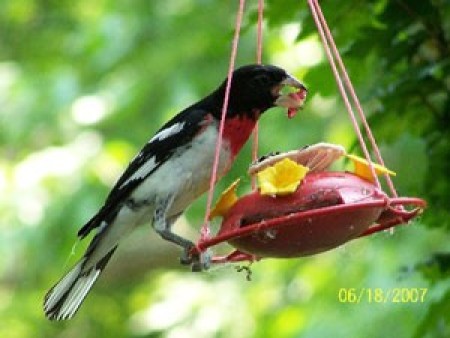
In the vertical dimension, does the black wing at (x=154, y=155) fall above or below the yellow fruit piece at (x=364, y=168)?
above

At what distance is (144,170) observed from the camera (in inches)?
125

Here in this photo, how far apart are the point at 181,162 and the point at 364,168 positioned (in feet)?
2.27

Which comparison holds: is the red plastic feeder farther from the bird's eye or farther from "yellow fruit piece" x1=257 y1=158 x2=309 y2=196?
the bird's eye

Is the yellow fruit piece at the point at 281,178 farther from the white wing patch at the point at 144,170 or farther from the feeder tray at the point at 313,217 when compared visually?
the white wing patch at the point at 144,170

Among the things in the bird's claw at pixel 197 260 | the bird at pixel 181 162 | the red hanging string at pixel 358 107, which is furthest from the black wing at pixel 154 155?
the red hanging string at pixel 358 107

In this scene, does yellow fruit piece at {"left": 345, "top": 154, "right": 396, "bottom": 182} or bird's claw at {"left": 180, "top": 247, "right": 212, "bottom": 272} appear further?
bird's claw at {"left": 180, "top": 247, "right": 212, "bottom": 272}

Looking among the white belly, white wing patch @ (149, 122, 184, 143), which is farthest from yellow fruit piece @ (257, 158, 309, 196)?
white wing patch @ (149, 122, 184, 143)

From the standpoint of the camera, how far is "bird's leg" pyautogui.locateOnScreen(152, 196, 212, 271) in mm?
2746

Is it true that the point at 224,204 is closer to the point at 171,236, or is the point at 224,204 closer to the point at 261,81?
the point at 171,236

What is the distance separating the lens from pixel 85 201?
506 centimetres

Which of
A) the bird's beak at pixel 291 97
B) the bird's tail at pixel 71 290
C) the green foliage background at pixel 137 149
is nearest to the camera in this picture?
the bird's beak at pixel 291 97

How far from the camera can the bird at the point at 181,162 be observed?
3000mm

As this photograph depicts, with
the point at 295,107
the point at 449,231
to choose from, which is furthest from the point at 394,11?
the point at 449,231

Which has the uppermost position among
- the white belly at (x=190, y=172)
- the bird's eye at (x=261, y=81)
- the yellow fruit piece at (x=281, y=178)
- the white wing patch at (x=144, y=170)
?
the bird's eye at (x=261, y=81)
